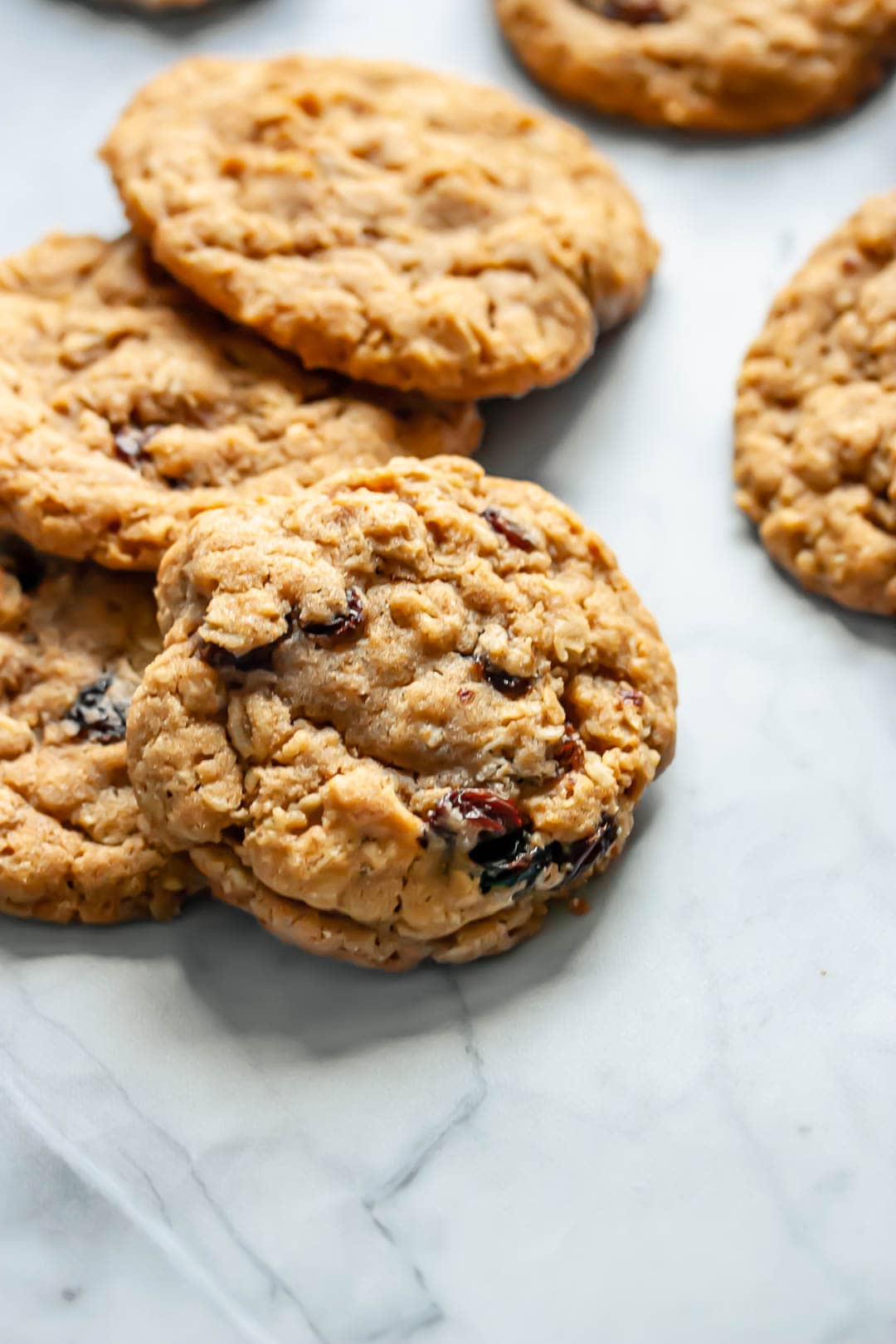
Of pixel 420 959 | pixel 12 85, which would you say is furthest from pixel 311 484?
pixel 12 85

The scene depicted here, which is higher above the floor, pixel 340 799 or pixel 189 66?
pixel 189 66

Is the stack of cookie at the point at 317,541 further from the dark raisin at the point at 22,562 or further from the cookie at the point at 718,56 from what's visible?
the cookie at the point at 718,56

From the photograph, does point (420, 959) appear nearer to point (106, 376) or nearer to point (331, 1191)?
point (331, 1191)

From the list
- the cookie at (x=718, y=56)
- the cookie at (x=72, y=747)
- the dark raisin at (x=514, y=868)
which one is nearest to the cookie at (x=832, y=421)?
the cookie at (x=718, y=56)

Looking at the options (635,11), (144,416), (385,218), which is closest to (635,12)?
(635,11)

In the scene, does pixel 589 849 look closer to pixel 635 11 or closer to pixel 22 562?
pixel 22 562

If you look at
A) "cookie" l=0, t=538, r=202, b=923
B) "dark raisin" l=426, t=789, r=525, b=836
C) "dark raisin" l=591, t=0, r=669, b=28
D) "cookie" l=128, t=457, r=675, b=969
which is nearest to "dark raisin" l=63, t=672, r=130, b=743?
"cookie" l=0, t=538, r=202, b=923

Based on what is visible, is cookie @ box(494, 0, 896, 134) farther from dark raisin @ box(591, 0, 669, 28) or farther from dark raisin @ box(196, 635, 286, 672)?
dark raisin @ box(196, 635, 286, 672)
